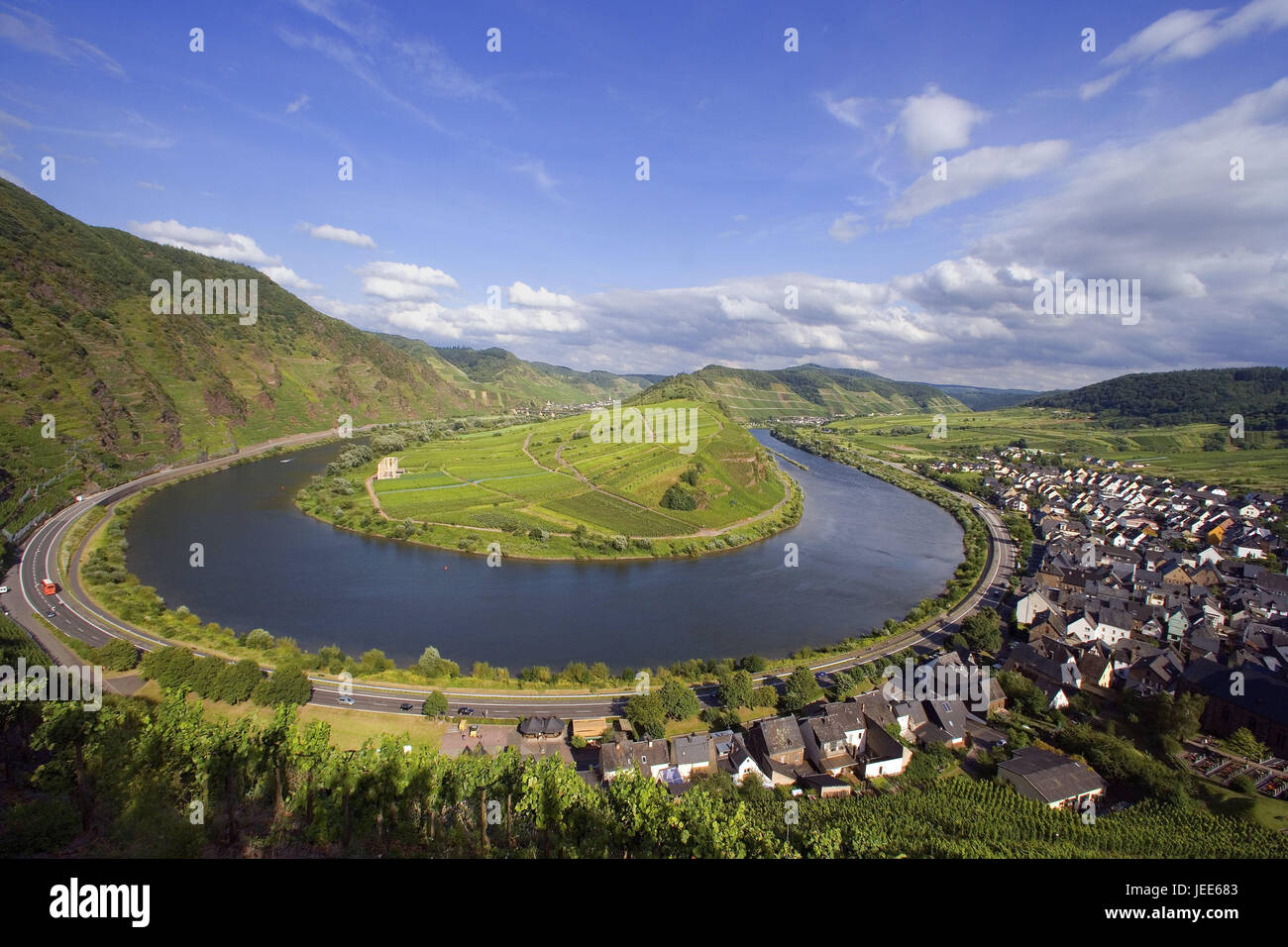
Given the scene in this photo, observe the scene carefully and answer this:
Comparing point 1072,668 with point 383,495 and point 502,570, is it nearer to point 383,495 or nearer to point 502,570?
point 502,570

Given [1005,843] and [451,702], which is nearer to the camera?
[1005,843]

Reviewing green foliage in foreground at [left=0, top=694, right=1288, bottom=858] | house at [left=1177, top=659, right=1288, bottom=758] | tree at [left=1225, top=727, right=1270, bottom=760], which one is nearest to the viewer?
green foliage in foreground at [left=0, top=694, right=1288, bottom=858]

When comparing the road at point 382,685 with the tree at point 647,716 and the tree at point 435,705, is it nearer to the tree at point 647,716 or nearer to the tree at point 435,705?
the tree at point 435,705

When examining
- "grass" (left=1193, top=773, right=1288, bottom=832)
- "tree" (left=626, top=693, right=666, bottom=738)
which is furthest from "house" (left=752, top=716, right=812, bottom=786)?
"grass" (left=1193, top=773, right=1288, bottom=832)

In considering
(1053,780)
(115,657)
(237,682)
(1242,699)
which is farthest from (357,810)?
(1242,699)

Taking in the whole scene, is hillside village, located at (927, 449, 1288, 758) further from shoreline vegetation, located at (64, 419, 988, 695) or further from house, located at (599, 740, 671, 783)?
house, located at (599, 740, 671, 783)
